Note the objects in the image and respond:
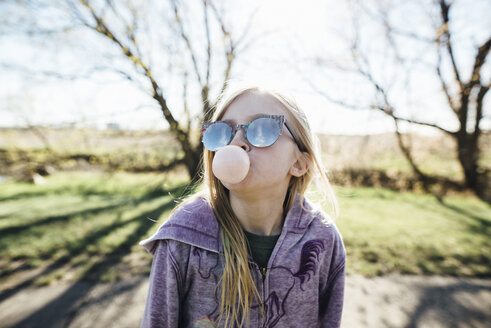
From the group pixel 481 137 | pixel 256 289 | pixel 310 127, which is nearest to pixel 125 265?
pixel 256 289

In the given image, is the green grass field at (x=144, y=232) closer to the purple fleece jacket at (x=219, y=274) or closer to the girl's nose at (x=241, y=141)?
the purple fleece jacket at (x=219, y=274)

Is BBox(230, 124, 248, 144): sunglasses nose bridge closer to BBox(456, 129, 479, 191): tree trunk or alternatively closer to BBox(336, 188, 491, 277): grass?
BBox(336, 188, 491, 277): grass

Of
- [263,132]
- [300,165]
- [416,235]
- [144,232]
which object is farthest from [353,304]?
[144,232]

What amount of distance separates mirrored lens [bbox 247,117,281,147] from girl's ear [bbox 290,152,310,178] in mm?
244

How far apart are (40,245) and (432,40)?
8836mm

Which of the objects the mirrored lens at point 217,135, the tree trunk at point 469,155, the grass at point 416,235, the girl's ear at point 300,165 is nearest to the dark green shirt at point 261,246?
the girl's ear at point 300,165

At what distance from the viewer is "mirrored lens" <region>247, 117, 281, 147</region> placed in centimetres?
108

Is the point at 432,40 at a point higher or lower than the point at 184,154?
higher

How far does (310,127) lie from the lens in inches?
52.9

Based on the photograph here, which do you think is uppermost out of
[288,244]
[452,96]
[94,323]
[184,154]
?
[452,96]

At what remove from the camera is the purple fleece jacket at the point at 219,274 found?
3.48ft

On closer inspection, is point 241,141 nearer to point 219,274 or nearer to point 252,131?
point 252,131

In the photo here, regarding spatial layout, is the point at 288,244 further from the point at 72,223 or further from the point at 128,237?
the point at 72,223

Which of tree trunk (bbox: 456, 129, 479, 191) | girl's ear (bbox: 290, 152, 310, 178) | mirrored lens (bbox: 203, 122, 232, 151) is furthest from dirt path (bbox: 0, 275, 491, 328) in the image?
tree trunk (bbox: 456, 129, 479, 191)
